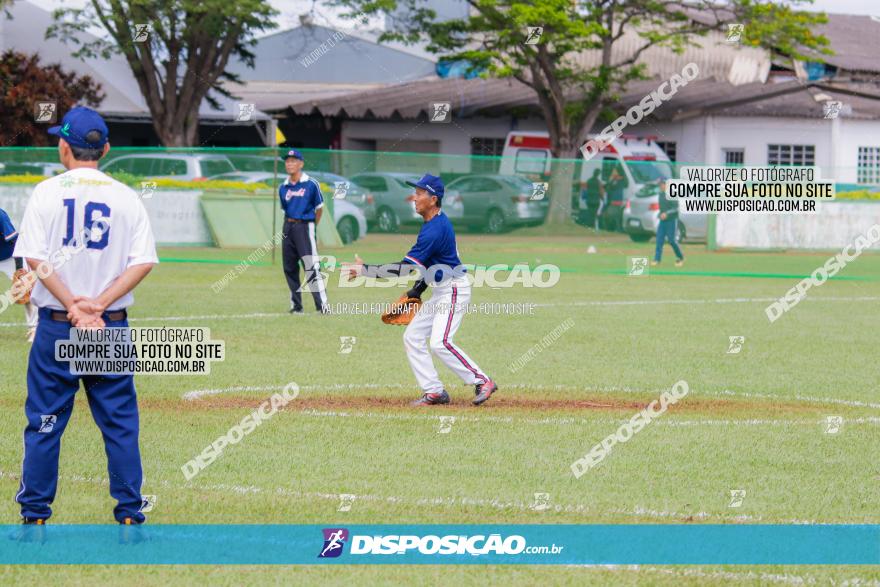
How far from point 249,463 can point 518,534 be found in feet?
7.68

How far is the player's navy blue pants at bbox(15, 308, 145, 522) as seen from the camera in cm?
614

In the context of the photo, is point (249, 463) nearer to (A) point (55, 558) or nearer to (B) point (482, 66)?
(A) point (55, 558)

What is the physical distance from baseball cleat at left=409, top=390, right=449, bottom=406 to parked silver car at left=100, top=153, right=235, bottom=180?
63.8 feet

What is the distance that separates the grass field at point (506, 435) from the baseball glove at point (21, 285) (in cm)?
67

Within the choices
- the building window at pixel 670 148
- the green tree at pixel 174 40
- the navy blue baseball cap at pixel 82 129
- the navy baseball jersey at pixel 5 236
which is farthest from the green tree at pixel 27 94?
the navy blue baseball cap at pixel 82 129

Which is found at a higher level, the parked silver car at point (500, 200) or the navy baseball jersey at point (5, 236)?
the navy baseball jersey at point (5, 236)

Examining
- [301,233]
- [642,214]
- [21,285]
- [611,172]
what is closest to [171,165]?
[611,172]

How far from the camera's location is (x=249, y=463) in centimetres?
828

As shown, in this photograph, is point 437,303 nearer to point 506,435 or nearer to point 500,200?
point 506,435

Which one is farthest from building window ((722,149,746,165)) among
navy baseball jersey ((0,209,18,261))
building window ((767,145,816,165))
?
navy baseball jersey ((0,209,18,261))

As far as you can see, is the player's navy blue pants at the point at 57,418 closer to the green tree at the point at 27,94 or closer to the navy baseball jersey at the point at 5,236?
→ the navy baseball jersey at the point at 5,236

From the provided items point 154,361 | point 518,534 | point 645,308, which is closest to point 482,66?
point 645,308

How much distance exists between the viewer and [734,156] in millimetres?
46438

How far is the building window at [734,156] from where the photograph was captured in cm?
4603
